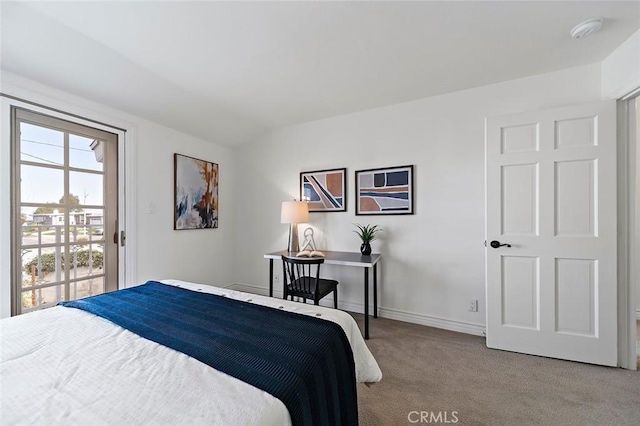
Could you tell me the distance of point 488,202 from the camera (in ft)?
7.35

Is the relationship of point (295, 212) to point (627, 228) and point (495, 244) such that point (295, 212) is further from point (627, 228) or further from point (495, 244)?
point (627, 228)

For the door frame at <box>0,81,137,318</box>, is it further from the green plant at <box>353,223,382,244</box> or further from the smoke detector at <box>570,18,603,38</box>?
the smoke detector at <box>570,18,603,38</box>

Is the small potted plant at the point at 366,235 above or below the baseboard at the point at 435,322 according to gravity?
above

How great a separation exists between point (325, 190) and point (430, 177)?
4.02 feet

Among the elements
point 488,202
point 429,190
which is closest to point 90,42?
point 429,190

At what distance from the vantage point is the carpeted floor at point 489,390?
1454 millimetres

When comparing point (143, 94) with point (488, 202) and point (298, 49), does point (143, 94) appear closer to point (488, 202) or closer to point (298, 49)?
point (298, 49)

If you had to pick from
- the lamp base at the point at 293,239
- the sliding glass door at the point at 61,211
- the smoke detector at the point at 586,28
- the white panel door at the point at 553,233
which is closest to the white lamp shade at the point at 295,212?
the lamp base at the point at 293,239

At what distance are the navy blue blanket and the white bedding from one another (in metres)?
0.05

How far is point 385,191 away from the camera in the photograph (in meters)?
2.88

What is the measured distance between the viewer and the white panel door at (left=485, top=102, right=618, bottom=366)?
6.25 feet

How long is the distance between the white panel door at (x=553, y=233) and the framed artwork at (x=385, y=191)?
2.49 ft

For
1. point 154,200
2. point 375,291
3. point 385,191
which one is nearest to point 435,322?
point 375,291

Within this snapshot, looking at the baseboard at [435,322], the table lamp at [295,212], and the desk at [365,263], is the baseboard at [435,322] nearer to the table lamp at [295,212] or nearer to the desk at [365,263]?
the desk at [365,263]
